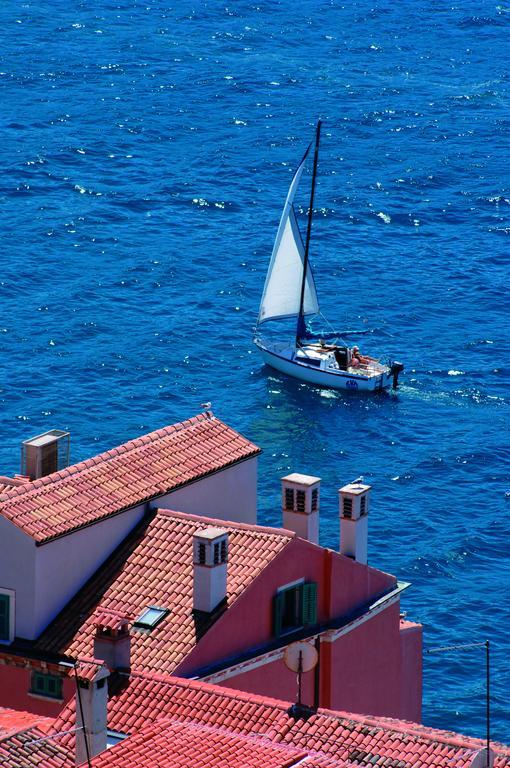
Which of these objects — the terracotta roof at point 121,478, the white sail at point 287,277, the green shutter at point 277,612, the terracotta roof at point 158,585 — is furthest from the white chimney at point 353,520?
the white sail at point 287,277

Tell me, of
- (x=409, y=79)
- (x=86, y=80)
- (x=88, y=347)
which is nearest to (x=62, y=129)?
(x=86, y=80)

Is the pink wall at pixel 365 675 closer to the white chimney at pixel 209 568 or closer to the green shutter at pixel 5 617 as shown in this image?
the white chimney at pixel 209 568

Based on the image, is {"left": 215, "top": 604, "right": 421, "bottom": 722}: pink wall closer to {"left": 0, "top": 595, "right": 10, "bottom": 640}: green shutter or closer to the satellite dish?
the satellite dish

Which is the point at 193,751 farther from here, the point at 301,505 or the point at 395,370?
the point at 395,370

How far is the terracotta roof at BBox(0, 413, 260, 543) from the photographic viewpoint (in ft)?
170

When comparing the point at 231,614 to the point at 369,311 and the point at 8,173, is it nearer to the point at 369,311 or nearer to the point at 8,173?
the point at 369,311

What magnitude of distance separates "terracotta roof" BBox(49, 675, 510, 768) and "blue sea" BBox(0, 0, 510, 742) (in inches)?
1317

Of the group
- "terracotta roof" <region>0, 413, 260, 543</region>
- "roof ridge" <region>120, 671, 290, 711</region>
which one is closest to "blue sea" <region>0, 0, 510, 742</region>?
"terracotta roof" <region>0, 413, 260, 543</region>

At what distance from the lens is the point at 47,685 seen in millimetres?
50156

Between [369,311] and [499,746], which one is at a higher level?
[499,746]

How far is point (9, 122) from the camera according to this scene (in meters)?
171

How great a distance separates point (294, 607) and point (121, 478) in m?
6.17

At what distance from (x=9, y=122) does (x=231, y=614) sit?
124869 mm

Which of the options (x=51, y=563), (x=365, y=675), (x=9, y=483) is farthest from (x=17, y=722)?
(x=365, y=675)
